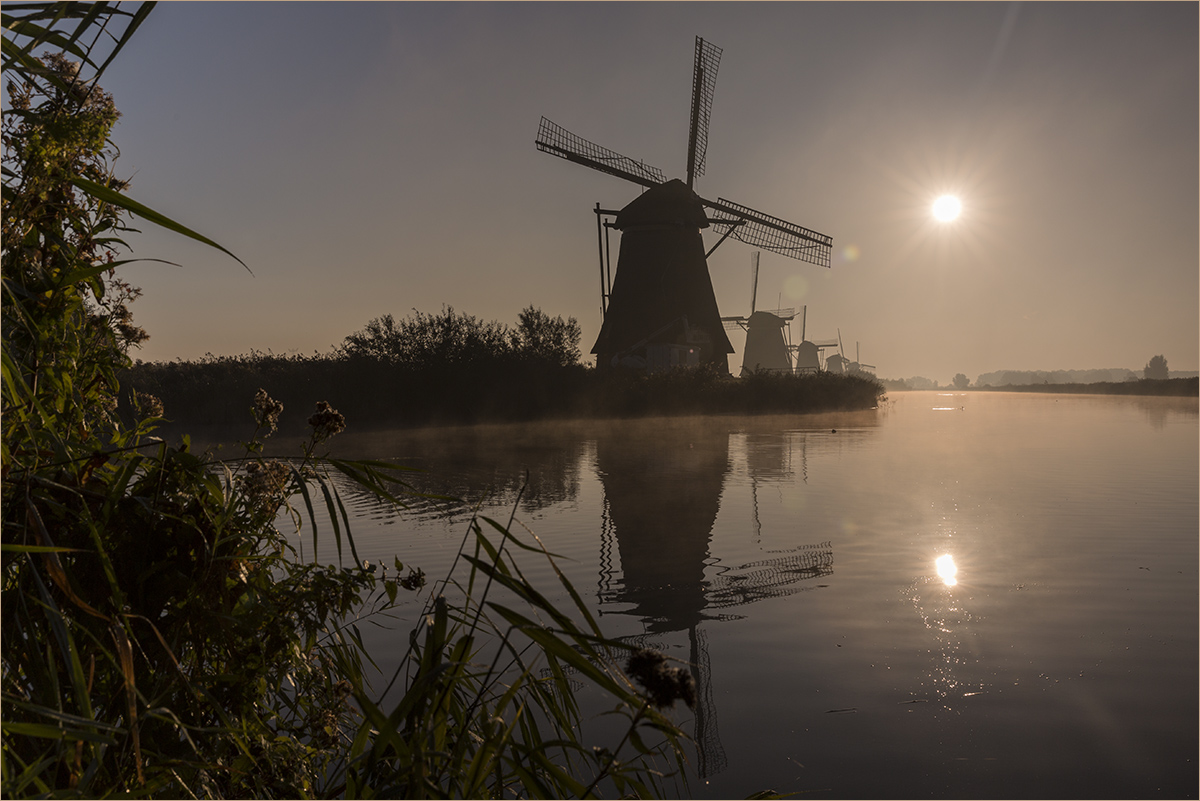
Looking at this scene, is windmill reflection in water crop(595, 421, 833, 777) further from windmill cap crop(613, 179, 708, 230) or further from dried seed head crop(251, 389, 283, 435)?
windmill cap crop(613, 179, 708, 230)

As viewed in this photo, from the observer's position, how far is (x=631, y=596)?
620 centimetres

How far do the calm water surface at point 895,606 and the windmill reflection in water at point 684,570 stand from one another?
0.03 m

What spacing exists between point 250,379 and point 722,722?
27401mm

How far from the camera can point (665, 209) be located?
106ft

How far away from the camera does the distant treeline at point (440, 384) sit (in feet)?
89.1

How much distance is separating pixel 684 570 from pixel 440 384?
77.1 feet

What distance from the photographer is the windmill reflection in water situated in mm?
4982

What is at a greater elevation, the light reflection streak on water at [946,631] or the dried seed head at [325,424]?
the dried seed head at [325,424]

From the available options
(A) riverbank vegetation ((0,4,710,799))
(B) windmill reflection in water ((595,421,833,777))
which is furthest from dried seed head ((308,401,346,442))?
(B) windmill reflection in water ((595,421,833,777))

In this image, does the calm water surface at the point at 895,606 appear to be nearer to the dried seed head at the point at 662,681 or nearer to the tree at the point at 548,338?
the dried seed head at the point at 662,681

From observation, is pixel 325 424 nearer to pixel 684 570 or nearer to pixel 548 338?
pixel 684 570

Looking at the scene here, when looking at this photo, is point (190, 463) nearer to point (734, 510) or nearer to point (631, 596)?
point (631, 596)

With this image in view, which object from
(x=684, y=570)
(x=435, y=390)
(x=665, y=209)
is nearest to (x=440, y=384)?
(x=435, y=390)

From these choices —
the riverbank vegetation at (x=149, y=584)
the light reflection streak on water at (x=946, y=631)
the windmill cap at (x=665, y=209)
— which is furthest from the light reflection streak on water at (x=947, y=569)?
the windmill cap at (x=665, y=209)
